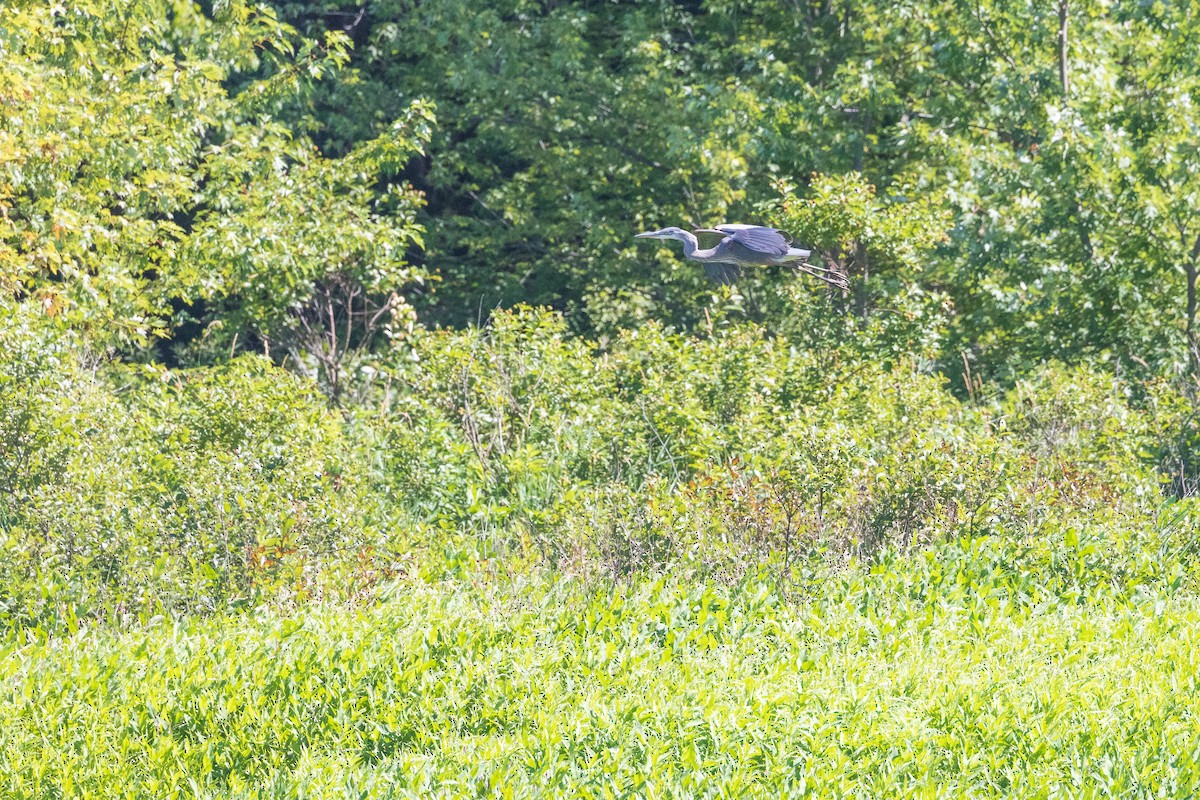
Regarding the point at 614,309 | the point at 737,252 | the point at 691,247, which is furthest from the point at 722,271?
the point at 614,309

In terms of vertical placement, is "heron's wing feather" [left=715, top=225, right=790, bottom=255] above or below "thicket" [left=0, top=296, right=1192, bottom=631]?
above

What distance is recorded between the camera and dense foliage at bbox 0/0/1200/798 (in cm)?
530

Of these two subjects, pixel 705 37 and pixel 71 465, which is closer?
pixel 71 465

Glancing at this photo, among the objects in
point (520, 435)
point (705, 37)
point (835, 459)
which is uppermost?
point (705, 37)

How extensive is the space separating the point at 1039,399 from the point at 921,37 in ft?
14.0

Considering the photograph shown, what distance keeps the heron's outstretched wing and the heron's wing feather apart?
108 mm

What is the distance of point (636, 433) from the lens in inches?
353

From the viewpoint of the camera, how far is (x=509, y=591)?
684cm

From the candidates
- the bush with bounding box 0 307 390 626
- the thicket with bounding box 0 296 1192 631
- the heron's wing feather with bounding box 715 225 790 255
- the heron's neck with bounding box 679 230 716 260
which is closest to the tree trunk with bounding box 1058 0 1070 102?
the thicket with bounding box 0 296 1192 631

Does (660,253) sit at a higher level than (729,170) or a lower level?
lower

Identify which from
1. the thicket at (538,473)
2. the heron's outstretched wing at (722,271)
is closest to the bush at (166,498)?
the thicket at (538,473)

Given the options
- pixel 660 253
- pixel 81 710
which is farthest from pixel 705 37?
pixel 81 710

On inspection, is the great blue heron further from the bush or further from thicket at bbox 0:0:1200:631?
the bush

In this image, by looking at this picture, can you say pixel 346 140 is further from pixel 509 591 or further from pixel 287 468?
pixel 509 591
